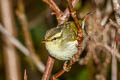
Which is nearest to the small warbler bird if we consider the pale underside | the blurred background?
the pale underside

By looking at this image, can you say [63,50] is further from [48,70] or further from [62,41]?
[48,70]

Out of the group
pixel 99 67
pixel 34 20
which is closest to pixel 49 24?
pixel 34 20

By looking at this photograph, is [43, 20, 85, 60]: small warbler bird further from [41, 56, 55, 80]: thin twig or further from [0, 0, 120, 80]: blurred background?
[0, 0, 120, 80]: blurred background

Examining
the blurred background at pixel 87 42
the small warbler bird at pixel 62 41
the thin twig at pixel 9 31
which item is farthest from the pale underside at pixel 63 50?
the thin twig at pixel 9 31

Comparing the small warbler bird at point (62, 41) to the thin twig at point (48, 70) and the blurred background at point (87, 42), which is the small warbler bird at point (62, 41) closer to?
the thin twig at point (48, 70)

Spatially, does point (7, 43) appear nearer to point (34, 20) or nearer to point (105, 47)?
point (34, 20)
